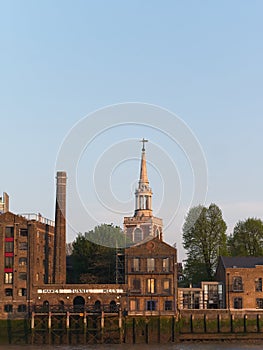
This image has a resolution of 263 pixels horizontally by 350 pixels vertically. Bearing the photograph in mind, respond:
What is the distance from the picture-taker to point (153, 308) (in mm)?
85500

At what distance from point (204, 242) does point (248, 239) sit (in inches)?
309

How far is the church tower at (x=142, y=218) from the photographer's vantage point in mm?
117250

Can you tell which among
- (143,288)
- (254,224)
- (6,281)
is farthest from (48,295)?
(254,224)

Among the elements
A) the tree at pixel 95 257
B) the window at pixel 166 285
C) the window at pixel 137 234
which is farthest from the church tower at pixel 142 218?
the window at pixel 166 285

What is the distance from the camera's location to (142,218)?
11894cm

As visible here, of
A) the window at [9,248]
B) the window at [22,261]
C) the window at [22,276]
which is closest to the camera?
the window at [22,276]

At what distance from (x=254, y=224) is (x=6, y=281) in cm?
3865

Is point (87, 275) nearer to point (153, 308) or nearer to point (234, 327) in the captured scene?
point (153, 308)

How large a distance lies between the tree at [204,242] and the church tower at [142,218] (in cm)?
1229

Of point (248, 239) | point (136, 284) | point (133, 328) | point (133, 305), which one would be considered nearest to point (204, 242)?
Result: point (248, 239)

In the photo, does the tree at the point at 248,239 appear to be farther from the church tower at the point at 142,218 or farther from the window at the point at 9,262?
the window at the point at 9,262

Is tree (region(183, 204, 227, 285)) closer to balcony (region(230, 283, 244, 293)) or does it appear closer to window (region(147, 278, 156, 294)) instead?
balcony (region(230, 283, 244, 293))

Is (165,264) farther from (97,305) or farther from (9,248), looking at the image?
(9,248)

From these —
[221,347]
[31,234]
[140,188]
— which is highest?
[140,188]
